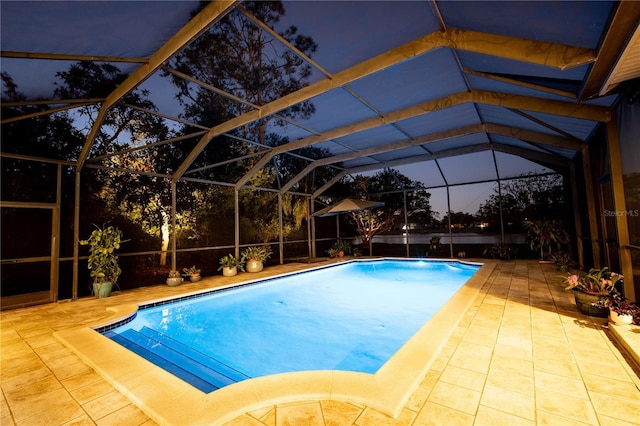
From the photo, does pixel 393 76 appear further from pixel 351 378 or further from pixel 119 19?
pixel 351 378

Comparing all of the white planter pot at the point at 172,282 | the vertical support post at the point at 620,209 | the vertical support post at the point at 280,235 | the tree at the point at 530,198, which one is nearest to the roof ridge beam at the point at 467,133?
the vertical support post at the point at 280,235

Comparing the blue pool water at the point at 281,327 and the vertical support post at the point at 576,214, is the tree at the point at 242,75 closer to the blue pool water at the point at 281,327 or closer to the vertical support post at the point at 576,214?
the blue pool water at the point at 281,327

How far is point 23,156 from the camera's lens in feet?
15.4

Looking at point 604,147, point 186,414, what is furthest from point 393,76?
point 186,414

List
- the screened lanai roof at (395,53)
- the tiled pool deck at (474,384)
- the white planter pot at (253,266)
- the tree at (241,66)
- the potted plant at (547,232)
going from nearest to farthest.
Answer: the tiled pool deck at (474,384), the screened lanai roof at (395,53), the tree at (241,66), the potted plant at (547,232), the white planter pot at (253,266)

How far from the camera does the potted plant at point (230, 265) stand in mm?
7543

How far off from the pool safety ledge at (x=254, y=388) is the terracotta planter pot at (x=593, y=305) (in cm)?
228

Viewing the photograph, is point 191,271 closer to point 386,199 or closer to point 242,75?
point 242,75

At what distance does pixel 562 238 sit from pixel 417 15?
8222mm

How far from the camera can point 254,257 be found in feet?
27.1

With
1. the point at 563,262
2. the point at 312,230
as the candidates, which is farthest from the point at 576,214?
the point at 312,230

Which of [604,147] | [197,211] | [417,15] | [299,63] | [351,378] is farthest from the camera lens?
[197,211]

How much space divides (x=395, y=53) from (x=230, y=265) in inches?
259

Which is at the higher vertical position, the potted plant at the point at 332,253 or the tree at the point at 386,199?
the tree at the point at 386,199
